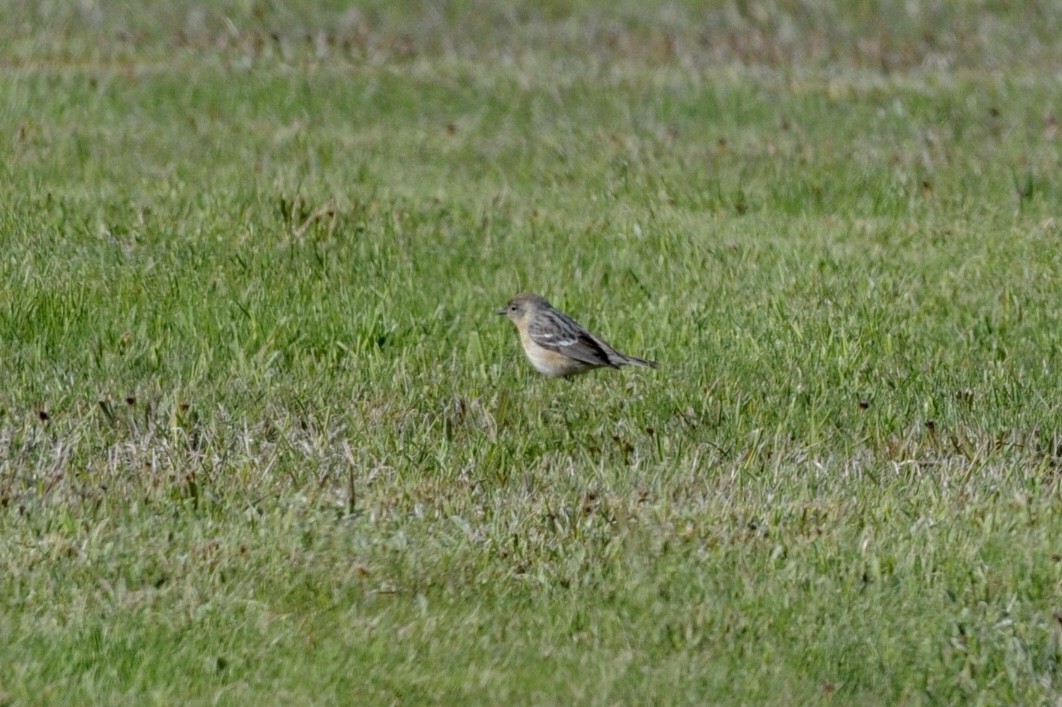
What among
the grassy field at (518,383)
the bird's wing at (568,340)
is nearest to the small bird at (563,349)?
the bird's wing at (568,340)

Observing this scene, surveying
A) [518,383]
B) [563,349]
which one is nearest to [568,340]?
[563,349]

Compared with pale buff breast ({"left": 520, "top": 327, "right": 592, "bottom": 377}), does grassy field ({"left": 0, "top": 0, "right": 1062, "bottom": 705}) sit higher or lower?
higher

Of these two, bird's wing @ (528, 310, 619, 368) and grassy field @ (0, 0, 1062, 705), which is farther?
bird's wing @ (528, 310, 619, 368)

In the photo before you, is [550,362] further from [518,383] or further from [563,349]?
[518,383]

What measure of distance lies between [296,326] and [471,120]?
17.6 feet

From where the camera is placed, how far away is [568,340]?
27.9 ft

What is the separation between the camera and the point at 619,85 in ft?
47.7

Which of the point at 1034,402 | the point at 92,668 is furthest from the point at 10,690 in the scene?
the point at 1034,402

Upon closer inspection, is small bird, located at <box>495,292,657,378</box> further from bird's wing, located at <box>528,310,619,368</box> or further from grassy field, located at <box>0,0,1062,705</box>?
grassy field, located at <box>0,0,1062,705</box>

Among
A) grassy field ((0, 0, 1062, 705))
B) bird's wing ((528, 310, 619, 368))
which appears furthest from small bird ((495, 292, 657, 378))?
grassy field ((0, 0, 1062, 705))

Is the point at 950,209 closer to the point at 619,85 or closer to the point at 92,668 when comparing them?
the point at 619,85

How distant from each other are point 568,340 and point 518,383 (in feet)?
1.06

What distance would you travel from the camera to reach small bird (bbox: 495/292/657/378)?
842 centimetres

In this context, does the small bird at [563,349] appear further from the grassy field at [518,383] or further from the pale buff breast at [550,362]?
the grassy field at [518,383]
